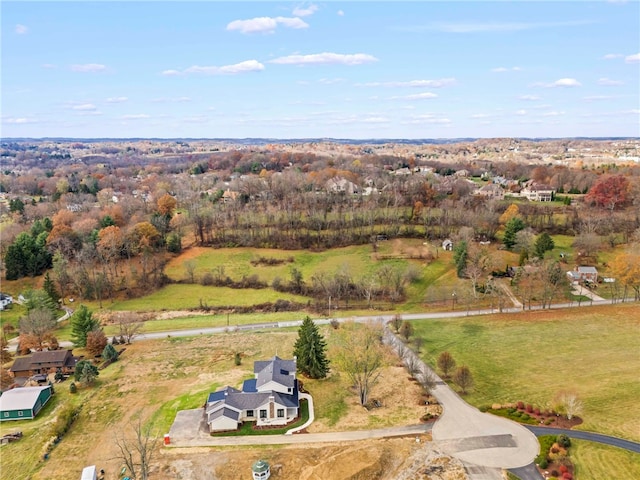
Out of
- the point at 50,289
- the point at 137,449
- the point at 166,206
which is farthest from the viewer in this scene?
the point at 166,206

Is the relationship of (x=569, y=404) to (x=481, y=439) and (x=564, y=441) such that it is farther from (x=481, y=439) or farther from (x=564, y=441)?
(x=481, y=439)

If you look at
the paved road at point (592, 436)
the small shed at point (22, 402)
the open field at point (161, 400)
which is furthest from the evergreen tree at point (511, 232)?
the small shed at point (22, 402)

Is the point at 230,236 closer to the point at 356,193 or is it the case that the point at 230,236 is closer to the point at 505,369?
the point at 356,193

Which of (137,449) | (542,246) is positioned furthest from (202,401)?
(542,246)

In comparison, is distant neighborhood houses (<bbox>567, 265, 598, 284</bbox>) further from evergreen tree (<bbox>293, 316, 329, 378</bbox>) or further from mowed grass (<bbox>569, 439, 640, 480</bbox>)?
evergreen tree (<bbox>293, 316, 329, 378</bbox>)

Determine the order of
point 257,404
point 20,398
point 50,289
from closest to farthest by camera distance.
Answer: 1. point 257,404
2. point 20,398
3. point 50,289
